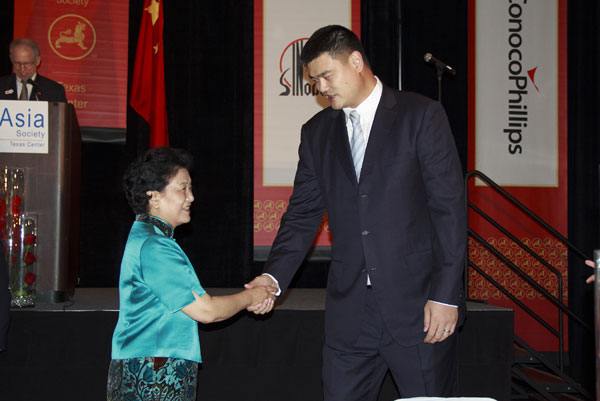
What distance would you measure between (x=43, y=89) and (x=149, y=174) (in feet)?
9.35

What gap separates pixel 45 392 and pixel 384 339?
6.73 feet

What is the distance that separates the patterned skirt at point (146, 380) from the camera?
197cm

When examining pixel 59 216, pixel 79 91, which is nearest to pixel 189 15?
pixel 79 91

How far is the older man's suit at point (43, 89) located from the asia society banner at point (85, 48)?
559mm

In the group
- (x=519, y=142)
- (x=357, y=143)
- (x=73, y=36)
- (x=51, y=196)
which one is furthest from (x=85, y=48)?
(x=519, y=142)

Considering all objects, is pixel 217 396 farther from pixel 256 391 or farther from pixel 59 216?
pixel 59 216

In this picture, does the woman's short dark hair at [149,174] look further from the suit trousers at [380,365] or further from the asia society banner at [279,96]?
the asia society banner at [279,96]

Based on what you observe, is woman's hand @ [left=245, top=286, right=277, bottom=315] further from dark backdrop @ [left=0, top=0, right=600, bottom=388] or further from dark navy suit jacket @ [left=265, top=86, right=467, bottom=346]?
dark backdrop @ [left=0, top=0, right=600, bottom=388]

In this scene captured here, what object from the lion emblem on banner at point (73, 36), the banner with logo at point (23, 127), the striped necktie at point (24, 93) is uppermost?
the lion emblem on banner at point (73, 36)

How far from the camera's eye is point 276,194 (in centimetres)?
537

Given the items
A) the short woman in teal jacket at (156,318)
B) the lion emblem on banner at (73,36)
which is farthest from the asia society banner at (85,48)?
the short woman in teal jacket at (156,318)

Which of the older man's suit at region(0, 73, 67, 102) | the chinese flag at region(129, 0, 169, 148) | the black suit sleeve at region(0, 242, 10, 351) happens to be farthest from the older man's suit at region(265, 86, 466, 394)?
the chinese flag at region(129, 0, 169, 148)

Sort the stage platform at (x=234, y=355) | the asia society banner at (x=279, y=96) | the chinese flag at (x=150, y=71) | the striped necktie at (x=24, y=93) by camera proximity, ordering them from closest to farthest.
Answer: the stage platform at (x=234, y=355) → the striped necktie at (x=24, y=93) → the chinese flag at (x=150, y=71) → the asia society banner at (x=279, y=96)

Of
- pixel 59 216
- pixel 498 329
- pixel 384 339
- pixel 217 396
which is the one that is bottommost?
pixel 217 396
